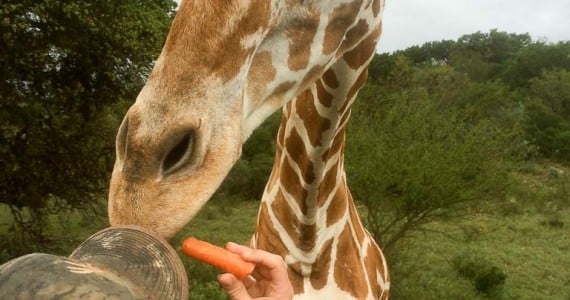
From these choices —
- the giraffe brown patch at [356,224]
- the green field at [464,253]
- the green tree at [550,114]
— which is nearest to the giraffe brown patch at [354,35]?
the giraffe brown patch at [356,224]

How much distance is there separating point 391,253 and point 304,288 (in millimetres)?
7054

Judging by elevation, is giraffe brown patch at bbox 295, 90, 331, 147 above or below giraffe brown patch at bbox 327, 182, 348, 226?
above

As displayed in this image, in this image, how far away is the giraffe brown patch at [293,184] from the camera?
2.12 meters

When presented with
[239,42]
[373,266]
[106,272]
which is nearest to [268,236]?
[373,266]

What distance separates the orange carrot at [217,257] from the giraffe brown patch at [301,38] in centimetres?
44

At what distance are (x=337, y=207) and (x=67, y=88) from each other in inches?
247

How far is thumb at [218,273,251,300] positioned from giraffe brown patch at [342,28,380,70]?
784 mm

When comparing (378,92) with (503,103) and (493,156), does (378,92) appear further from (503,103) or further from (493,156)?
(503,103)

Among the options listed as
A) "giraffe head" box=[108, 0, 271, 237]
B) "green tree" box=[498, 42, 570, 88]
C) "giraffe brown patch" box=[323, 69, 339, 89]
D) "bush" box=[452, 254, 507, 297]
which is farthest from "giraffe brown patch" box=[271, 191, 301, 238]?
"green tree" box=[498, 42, 570, 88]

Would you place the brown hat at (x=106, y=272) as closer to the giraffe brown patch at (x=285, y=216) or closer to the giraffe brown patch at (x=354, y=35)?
the giraffe brown patch at (x=354, y=35)

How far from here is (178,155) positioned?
Result: 112 centimetres

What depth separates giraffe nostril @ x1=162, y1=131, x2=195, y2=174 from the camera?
1.11 m

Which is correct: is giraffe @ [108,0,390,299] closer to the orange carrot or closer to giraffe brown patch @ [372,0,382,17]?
giraffe brown patch @ [372,0,382,17]

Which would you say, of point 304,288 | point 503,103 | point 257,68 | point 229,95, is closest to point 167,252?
point 229,95
